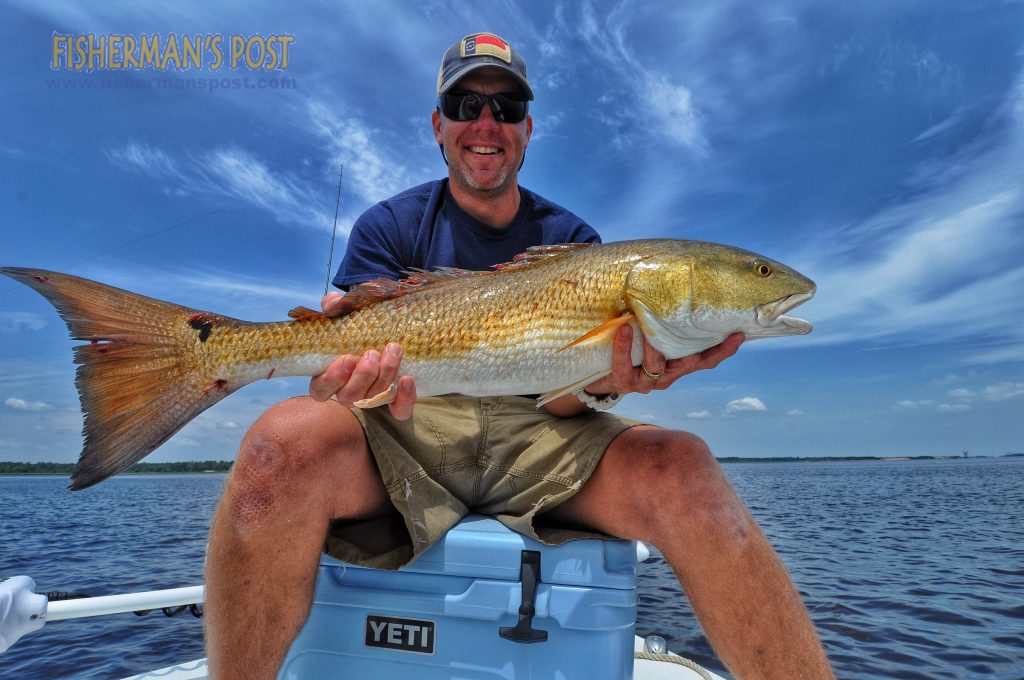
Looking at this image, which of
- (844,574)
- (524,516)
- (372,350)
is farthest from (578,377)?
(844,574)

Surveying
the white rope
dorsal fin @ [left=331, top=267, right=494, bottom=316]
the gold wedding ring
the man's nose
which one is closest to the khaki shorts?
the gold wedding ring

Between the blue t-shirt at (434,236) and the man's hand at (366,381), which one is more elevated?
the blue t-shirt at (434,236)

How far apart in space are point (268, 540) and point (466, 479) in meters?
0.95

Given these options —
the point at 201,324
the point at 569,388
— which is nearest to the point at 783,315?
the point at 569,388

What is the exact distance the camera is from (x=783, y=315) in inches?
114

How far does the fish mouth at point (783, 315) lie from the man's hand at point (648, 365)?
5.3 inches

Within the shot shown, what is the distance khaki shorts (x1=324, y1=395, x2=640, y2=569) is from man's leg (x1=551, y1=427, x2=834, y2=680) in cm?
21

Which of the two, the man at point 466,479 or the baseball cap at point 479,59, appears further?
the baseball cap at point 479,59

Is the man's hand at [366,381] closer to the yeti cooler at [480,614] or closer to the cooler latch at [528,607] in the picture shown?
the yeti cooler at [480,614]

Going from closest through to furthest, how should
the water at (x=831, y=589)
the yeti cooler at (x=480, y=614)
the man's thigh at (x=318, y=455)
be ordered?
1. the man's thigh at (x=318, y=455)
2. the yeti cooler at (x=480, y=614)
3. the water at (x=831, y=589)

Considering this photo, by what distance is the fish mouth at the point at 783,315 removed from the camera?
2.88 metres

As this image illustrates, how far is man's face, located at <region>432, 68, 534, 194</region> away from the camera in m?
3.64

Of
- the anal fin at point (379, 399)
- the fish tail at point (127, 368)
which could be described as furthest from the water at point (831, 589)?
the anal fin at point (379, 399)

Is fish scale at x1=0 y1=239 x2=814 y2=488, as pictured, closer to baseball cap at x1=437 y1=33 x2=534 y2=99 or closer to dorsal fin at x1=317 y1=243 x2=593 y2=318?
dorsal fin at x1=317 y1=243 x2=593 y2=318
